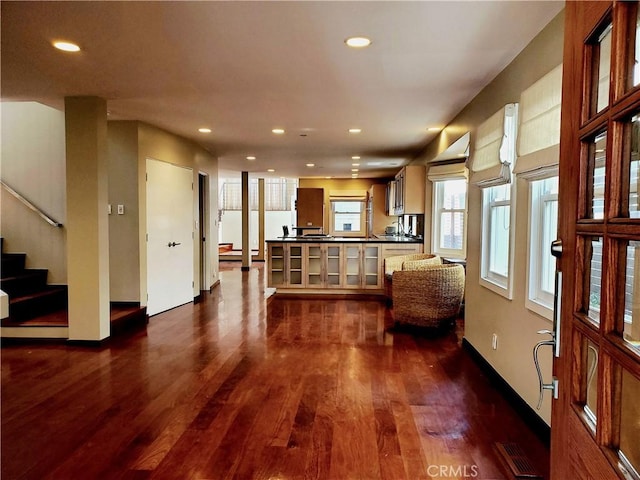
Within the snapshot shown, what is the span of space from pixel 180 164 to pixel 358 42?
4.03 m

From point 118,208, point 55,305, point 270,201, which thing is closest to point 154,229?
point 118,208

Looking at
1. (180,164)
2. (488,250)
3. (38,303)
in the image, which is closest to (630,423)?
(488,250)

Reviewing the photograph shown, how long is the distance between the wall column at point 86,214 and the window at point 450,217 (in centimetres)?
455

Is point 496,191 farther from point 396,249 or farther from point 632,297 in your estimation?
point 396,249

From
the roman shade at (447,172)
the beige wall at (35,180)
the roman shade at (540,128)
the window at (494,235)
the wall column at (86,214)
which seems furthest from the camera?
the roman shade at (447,172)

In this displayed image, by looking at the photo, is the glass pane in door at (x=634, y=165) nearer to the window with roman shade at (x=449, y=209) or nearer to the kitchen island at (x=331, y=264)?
the window with roman shade at (x=449, y=209)

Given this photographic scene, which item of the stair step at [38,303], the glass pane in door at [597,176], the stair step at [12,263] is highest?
the glass pane in door at [597,176]

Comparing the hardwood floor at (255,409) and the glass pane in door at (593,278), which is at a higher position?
the glass pane in door at (593,278)

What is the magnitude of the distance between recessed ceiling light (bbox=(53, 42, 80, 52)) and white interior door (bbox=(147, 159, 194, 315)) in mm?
2439

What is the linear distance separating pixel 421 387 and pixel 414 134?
12.0 ft

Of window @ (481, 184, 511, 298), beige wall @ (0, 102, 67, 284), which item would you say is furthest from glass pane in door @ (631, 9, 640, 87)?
beige wall @ (0, 102, 67, 284)

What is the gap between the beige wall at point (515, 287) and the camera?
8.16 feet

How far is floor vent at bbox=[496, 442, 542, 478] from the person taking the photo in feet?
6.79

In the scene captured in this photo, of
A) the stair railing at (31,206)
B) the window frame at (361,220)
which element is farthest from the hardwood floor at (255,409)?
the window frame at (361,220)
